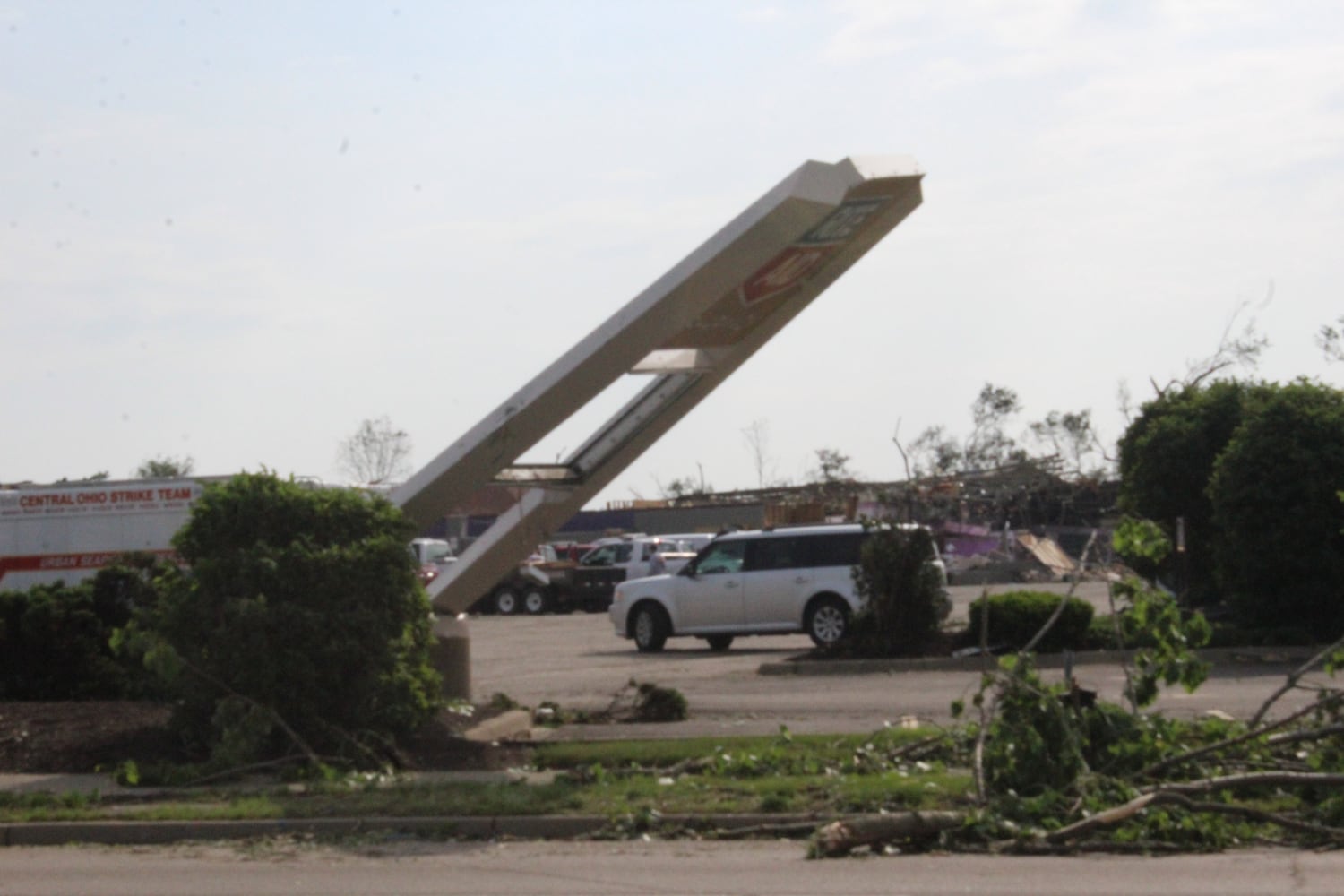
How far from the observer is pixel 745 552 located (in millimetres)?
25141

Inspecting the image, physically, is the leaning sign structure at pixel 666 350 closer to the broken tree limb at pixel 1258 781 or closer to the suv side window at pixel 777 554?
the broken tree limb at pixel 1258 781

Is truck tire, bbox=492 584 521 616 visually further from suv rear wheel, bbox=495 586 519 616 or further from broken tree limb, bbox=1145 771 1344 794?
broken tree limb, bbox=1145 771 1344 794

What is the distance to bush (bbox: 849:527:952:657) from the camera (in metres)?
21.8

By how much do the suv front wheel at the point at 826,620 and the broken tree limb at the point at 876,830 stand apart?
1376 centimetres

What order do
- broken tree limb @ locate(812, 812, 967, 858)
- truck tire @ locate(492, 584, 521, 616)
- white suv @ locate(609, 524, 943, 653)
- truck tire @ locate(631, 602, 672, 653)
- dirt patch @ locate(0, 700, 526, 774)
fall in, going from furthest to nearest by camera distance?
truck tire @ locate(492, 584, 521, 616)
truck tire @ locate(631, 602, 672, 653)
white suv @ locate(609, 524, 943, 653)
dirt patch @ locate(0, 700, 526, 774)
broken tree limb @ locate(812, 812, 967, 858)

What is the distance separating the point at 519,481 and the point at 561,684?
513 centimetres

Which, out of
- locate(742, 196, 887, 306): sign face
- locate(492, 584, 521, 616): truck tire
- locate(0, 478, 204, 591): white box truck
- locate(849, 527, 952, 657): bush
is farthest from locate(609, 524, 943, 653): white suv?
locate(492, 584, 521, 616): truck tire

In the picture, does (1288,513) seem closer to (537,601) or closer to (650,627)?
(650,627)

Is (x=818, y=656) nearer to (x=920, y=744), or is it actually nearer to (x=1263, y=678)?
(x=1263, y=678)

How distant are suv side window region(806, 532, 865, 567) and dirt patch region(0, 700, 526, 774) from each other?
996 cm

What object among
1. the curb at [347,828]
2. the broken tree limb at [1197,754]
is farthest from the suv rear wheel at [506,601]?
the broken tree limb at [1197,754]

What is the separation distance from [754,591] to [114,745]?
41.4 ft

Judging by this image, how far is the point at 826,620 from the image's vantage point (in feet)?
78.7

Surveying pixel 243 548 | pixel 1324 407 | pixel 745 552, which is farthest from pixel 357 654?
pixel 1324 407
